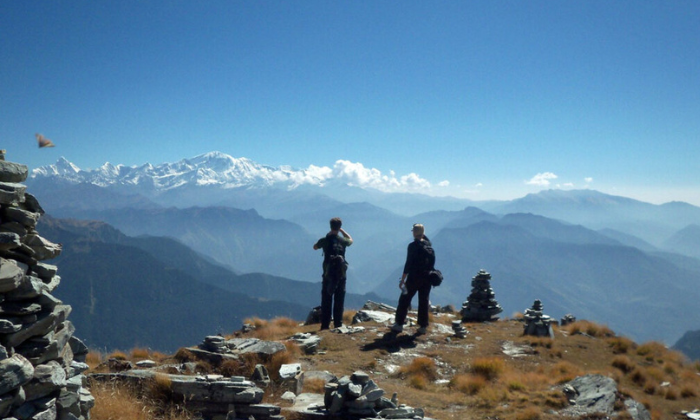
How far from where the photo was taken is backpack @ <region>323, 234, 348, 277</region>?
15578mm

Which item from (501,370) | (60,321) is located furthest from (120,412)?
(501,370)

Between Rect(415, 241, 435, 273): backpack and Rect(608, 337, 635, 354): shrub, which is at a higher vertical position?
Rect(415, 241, 435, 273): backpack

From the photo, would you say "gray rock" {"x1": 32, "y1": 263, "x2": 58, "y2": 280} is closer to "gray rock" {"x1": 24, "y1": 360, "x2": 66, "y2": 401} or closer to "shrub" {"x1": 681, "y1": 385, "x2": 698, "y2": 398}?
"gray rock" {"x1": 24, "y1": 360, "x2": 66, "y2": 401}

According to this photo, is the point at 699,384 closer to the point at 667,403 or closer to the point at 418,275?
the point at 667,403

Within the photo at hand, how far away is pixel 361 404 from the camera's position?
8.71 m

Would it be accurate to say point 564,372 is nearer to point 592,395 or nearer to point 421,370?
→ point 592,395

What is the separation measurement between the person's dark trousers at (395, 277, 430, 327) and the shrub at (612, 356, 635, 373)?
6688 mm

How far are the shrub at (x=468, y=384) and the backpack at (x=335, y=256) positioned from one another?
208 inches

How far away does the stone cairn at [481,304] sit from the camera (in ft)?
76.4

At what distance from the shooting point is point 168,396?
28.7ft

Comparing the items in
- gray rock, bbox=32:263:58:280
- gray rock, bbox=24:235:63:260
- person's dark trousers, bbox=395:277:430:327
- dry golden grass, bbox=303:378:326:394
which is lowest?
dry golden grass, bbox=303:378:326:394

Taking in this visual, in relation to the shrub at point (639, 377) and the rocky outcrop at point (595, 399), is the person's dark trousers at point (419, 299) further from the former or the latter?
the shrub at point (639, 377)

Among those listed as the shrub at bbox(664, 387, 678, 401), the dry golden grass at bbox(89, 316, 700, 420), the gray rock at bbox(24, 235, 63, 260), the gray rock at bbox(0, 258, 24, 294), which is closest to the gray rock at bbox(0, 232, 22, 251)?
the gray rock at bbox(0, 258, 24, 294)

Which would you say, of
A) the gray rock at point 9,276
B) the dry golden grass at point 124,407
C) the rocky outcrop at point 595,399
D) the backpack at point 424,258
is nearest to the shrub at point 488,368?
the rocky outcrop at point 595,399
